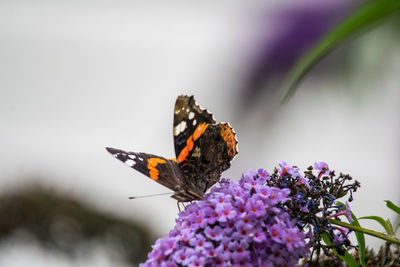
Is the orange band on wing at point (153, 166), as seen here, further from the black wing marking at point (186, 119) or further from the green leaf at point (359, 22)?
the green leaf at point (359, 22)

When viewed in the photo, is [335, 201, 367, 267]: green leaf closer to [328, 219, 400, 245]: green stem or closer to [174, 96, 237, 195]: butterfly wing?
[328, 219, 400, 245]: green stem

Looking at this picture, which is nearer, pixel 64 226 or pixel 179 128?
pixel 179 128

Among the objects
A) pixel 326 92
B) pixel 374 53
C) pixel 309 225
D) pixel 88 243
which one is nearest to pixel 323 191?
pixel 309 225

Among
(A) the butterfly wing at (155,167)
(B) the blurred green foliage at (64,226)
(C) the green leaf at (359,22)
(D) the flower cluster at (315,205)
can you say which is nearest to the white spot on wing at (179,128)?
(A) the butterfly wing at (155,167)

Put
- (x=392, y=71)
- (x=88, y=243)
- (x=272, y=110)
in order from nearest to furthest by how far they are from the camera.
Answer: (x=392, y=71) → (x=272, y=110) → (x=88, y=243)

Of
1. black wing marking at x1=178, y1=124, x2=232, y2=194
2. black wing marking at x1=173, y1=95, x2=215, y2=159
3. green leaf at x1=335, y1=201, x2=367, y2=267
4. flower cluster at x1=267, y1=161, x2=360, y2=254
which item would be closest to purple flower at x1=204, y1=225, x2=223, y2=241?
flower cluster at x1=267, y1=161, x2=360, y2=254

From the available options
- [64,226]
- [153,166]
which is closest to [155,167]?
[153,166]

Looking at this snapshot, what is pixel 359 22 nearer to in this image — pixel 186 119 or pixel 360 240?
pixel 360 240

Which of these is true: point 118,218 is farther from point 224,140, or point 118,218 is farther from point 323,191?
point 323,191
